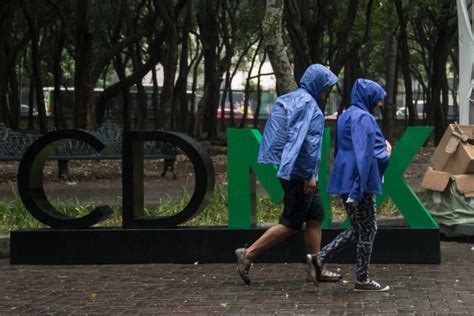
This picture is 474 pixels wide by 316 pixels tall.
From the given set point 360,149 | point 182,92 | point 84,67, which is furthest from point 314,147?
point 182,92

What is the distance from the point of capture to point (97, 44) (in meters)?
33.0

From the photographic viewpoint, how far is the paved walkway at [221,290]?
628 centimetres

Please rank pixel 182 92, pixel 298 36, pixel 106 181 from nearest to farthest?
pixel 106 181 < pixel 298 36 < pixel 182 92

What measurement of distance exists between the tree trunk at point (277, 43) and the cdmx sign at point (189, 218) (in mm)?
3108

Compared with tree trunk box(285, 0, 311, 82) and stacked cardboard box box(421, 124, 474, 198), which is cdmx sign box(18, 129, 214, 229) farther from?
tree trunk box(285, 0, 311, 82)

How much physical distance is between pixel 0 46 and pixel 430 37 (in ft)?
61.6

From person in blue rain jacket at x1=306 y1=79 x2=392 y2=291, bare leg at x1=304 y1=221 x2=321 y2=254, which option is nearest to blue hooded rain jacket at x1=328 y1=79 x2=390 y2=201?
person in blue rain jacket at x1=306 y1=79 x2=392 y2=291

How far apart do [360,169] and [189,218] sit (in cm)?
221

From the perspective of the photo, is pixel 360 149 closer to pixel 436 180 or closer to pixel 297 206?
pixel 297 206

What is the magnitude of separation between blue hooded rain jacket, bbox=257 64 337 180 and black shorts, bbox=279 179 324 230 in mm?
122

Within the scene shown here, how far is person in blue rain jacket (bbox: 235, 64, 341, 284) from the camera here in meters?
6.70

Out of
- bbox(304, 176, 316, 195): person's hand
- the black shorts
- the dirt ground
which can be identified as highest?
bbox(304, 176, 316, 195): person's hand

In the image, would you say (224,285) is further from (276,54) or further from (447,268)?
(276,54)

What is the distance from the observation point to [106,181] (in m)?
15.8
